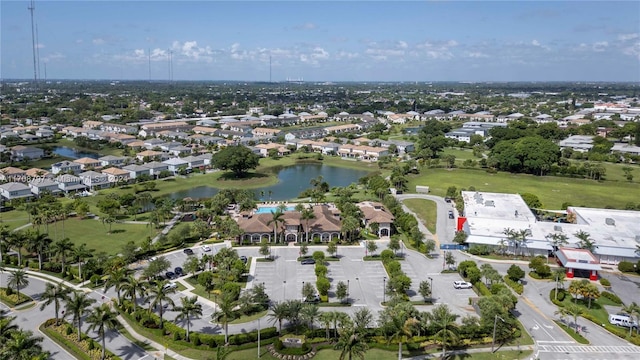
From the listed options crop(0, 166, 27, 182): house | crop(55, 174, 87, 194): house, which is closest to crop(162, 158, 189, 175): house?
crop(55, 174, 87, 194): house

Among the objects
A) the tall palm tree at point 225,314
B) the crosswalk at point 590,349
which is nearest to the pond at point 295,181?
the tall palm tree at point 225,314

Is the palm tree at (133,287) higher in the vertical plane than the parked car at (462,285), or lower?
higher

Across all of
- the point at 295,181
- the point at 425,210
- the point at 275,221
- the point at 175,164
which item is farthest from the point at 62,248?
the point at 295,181

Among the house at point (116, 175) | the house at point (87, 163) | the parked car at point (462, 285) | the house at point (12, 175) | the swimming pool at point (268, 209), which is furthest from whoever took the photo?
the house at point (87, 163)

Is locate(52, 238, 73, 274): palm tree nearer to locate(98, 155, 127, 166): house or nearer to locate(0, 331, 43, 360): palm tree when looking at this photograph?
locate(0, 331, 43, 360): palm tree

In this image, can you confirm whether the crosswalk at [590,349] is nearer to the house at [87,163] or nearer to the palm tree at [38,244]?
the palm tree at [38,244]

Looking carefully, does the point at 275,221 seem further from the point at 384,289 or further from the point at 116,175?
the point at 116,175

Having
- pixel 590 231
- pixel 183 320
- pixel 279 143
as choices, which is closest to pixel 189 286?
pixel 183 320
